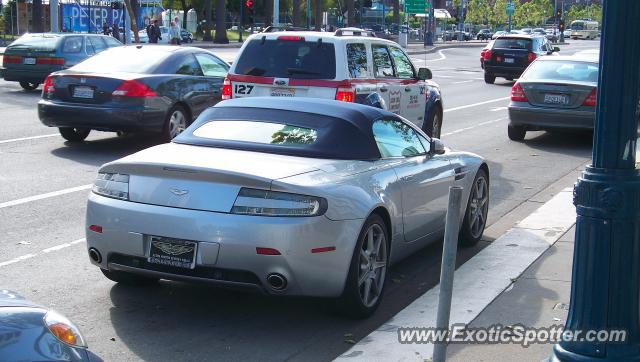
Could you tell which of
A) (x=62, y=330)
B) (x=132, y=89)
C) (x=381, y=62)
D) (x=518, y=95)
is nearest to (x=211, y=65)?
(x=132, y=89)

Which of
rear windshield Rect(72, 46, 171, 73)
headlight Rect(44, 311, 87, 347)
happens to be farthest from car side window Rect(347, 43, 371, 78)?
headlight Rect(44, 311, 87, 347)

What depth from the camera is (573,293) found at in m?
4.93

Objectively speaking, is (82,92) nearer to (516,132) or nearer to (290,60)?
(290,60)

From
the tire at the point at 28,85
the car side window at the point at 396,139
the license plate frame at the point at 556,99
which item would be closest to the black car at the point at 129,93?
the license plate frame at the point at 556,99

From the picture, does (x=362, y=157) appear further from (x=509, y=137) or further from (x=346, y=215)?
(x=509, y=137)

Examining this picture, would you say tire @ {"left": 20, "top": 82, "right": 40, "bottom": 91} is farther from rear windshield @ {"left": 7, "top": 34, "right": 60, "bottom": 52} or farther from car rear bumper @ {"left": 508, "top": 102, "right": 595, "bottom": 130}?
car rear bumper @ {"left": 508, "top": 102, "right": 595, "bottom": 130}

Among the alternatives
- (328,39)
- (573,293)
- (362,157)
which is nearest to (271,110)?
(362,157)

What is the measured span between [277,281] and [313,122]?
1.63m

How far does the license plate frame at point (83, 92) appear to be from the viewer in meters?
13.9

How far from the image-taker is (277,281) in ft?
19.7

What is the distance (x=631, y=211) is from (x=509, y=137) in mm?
13195

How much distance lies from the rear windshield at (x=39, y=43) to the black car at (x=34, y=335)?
21518 mm

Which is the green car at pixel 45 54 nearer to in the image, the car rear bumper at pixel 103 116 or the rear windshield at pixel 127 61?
the rear windshield at pixel 127 61

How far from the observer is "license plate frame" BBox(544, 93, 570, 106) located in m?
A: 16.3
